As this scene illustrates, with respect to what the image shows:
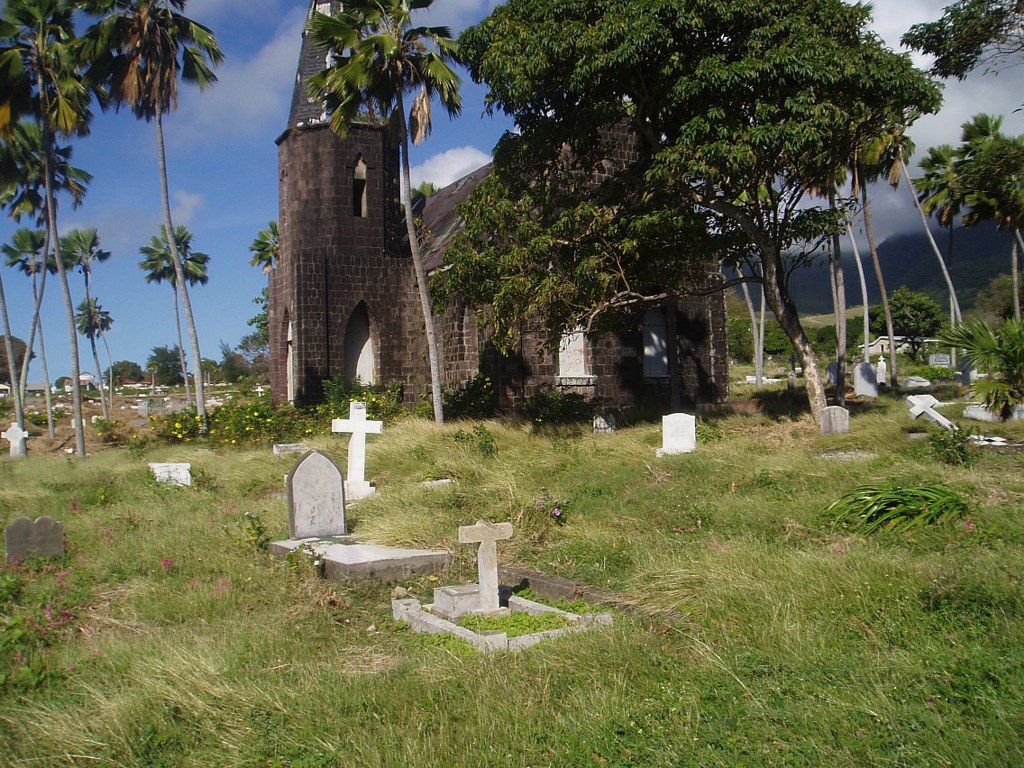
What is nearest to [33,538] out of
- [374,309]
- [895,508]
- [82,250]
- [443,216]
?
[895,508]

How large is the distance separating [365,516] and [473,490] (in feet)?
5.31

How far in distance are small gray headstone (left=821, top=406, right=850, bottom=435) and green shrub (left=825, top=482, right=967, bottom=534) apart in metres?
7.10

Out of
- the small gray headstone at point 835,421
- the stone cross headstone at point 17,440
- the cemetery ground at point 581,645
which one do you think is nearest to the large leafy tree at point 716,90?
the small gray headstone at point 835,421

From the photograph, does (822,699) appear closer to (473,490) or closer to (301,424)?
(473,490)

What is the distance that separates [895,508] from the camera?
8422 millimetres

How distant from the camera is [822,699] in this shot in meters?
4.73

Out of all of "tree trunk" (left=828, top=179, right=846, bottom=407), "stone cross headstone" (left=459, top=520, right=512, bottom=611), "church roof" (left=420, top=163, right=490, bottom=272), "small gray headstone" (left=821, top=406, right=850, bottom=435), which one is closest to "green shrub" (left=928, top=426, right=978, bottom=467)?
"small gray headstone" (left=821, top=406, right=850, bottom=435)

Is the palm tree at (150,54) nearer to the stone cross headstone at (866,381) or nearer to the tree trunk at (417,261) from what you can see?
the tree trunk at (417,261)

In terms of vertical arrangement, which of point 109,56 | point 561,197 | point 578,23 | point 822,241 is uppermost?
point 109,56

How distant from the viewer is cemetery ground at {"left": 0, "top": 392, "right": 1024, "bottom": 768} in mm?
4617

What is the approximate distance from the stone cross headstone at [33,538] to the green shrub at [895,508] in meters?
8.91

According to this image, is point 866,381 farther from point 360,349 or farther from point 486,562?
point 486,562

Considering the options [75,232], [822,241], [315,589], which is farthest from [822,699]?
[75,232]

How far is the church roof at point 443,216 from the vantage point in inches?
1001
